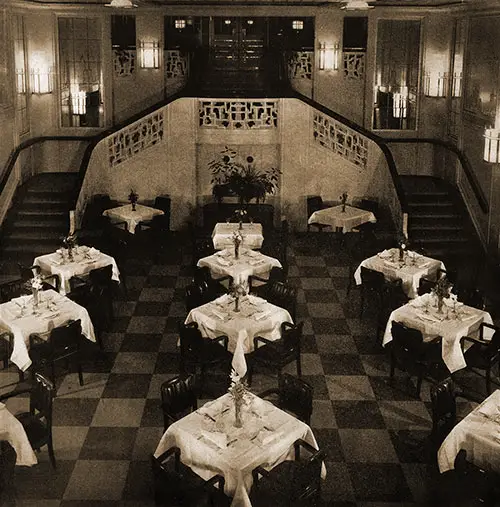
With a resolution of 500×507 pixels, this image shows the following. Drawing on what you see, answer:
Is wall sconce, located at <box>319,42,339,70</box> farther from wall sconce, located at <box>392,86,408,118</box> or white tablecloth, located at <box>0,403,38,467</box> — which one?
Answer: white tablecloth, located at <box>0,403,38,467</box>

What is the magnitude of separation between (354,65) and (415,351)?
10103 millimetres

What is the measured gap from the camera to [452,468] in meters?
7.36

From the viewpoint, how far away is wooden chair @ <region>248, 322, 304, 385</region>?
9367 mm

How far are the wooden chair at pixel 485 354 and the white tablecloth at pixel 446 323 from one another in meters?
0.12

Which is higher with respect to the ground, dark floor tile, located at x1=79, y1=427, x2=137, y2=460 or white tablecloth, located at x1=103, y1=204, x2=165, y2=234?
white tablecloth, located at x1=103, y1=204, x2=165, y2=234

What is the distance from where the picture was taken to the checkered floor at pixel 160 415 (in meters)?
7.60

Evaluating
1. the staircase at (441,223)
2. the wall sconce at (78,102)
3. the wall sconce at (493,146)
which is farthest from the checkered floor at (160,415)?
the wall sconce at (78,102)

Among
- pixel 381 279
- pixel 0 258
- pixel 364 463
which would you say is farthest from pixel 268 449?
pixel 0 258

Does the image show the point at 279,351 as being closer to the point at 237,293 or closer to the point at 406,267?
the point at 237,293

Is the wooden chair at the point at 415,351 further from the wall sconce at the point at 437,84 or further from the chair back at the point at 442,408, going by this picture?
the wall sconce at the point at 437,84

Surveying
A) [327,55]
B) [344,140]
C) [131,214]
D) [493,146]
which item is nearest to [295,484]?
[493,146]

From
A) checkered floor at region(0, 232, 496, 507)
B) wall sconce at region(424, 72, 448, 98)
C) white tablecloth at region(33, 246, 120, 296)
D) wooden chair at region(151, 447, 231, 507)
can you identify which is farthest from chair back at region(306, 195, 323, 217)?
wooden chair at region(151, 447, 231, 507)

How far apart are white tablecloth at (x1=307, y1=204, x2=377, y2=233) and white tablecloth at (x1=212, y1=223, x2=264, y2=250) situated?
1914 millimetres

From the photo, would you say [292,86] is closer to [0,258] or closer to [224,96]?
[224,96]
